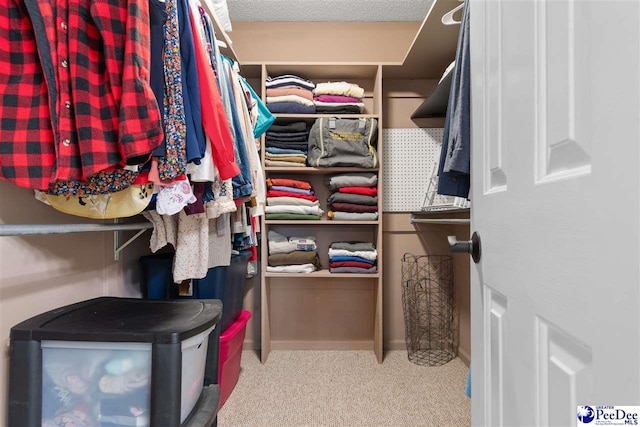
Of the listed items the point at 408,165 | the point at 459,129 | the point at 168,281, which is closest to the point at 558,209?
the point at 459,129

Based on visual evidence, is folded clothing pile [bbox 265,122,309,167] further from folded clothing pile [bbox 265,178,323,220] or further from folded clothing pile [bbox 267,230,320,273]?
folded clothing pile [bbox 267,230,320,273]

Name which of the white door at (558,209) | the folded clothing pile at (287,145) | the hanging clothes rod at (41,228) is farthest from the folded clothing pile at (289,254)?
the white door at (558,209)

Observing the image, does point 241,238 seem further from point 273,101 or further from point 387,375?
point 387,375

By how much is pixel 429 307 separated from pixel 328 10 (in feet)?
6.87

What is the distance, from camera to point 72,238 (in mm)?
1227

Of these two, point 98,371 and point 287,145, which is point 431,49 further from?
point 98,371

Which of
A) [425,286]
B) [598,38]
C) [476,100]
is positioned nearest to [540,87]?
[598,38]

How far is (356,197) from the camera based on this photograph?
2236mm

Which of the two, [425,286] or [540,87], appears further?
[425,286]

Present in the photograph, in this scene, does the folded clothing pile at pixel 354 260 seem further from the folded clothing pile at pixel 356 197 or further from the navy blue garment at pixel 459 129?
the navy blue garment at pixel 459 129

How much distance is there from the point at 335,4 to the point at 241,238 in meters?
1.64

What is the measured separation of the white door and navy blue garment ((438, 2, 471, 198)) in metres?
0.31

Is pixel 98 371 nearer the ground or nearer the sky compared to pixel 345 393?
nearer the sky

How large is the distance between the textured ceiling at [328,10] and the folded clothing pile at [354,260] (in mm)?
1564
